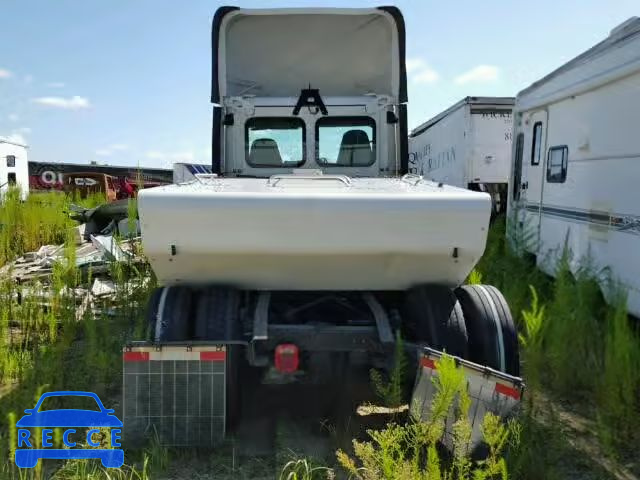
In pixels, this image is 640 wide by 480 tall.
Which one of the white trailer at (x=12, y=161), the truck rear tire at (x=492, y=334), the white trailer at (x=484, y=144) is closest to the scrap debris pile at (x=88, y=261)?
the truck rear tire at (x=492, y=334)

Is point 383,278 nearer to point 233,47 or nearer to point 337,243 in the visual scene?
point 337,243

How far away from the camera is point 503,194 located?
491 inches

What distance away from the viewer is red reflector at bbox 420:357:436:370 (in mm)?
3483

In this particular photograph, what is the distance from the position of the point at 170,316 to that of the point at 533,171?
20.4 ft

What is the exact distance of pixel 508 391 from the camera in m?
A: 3.23

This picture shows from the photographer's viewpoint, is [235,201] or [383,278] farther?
[383,278]

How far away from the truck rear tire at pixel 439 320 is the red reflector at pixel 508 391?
0.66 m

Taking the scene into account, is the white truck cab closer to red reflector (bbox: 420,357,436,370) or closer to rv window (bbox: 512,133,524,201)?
red reflector (bbox: 420,357,436,370)

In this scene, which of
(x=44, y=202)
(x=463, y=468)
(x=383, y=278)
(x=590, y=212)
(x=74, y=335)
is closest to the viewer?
(x=463, y=468)

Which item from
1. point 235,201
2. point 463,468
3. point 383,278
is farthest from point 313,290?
point 463,468

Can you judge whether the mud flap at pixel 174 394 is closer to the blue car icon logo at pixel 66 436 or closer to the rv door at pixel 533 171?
the blue car icon logo at pixel 66 436

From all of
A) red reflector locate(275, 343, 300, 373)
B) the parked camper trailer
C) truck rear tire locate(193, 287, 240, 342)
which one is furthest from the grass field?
truck rear tire locate(193, 287, 240, 342)

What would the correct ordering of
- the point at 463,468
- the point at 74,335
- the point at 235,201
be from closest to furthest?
the point at 463,468, the point at 235,201, the point at 74,335

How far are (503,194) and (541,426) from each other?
8.99 m
